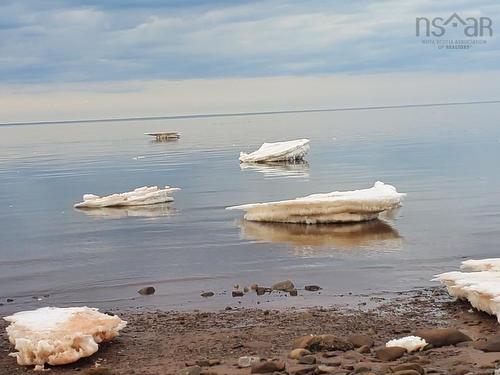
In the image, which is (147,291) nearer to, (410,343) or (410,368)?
(410,343)

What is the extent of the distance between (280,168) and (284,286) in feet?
103

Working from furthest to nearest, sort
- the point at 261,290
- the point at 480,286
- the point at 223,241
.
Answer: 1. the point at 223,241
2. the point at 261,290
3. the point at 480,286

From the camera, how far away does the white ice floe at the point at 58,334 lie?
31.6 ft

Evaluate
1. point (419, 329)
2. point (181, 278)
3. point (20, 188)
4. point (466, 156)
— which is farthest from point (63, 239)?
point (466, 156)

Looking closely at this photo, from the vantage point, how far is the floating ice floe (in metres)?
10.8

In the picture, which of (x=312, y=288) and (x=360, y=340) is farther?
(x=312, y=288)

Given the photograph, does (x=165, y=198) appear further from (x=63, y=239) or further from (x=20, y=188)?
(x=20, y=188)

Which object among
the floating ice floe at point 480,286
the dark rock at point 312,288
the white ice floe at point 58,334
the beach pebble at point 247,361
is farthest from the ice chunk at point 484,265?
the white ice floe at point 58,334

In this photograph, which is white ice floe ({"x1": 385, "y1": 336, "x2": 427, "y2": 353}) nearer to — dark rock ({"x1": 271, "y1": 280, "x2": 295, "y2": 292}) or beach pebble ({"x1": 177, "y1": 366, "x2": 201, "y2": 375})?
beach pebble ({"x1": 177, "y1": 366, "x2": 201, "y2": 375})

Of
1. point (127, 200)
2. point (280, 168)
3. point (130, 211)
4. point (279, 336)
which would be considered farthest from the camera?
point (280, 168)

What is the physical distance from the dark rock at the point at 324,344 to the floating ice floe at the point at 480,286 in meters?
2.38

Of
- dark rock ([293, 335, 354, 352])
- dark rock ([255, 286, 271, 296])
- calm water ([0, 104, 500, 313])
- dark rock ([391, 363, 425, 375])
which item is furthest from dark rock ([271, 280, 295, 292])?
dark rock ([391, 363, 425, 375])

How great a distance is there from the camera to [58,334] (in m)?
9.84

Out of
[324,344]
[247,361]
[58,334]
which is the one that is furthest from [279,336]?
[58,334]
